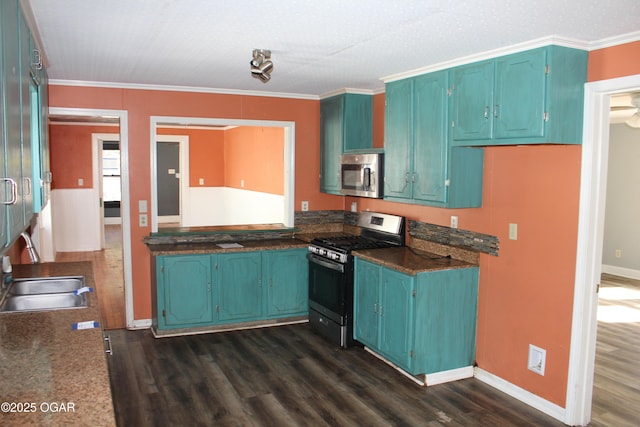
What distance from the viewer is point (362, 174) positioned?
189 inches

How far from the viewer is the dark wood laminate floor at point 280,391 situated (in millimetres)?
3357

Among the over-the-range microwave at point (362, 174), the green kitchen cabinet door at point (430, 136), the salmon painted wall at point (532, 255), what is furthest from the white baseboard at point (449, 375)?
the over-the-range microwave at point (362, 174)

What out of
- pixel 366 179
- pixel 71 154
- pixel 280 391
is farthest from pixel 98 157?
pixel 280 391

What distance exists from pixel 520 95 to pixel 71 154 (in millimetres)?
8190

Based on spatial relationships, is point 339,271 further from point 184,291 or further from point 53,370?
point 53,370

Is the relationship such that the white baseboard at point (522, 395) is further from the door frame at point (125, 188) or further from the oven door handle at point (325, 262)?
the door frame at point (125, 188)

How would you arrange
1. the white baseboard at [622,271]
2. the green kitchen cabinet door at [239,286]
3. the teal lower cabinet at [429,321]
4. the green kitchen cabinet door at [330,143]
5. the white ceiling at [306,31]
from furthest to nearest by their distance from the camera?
the white baseboard at [622,271] → the green kitchen cabinet door at [330,143] → the green kitchen cabinet door at [239,286] → the teal lower cabinet at [429,321] → the white ceiling at [306,31]

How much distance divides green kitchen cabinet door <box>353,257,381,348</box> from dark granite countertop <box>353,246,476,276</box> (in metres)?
0.08

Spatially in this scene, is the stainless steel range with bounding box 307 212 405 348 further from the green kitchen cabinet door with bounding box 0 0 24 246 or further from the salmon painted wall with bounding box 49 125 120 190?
the salmon painted wall with bounding box 49 125 120 190

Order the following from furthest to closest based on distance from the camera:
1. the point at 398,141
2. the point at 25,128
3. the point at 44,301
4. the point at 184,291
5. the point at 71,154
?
the point at 71,154
the point at 184,291
the point at 398,141
the point at 44,301
the point at 25,128

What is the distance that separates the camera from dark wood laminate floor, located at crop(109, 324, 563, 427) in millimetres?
3357

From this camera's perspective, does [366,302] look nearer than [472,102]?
No

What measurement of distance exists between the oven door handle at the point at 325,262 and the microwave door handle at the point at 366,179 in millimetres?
746

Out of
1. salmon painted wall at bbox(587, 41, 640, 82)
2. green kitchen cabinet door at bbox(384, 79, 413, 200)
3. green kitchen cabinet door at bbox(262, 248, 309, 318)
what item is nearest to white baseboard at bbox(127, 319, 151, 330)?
green kitchen cabinet door at bbox(262, 248, 309, 318)
